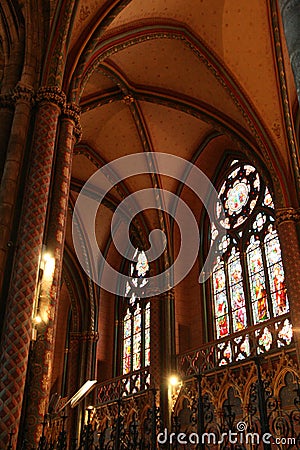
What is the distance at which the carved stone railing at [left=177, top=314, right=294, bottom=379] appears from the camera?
33.4 feet

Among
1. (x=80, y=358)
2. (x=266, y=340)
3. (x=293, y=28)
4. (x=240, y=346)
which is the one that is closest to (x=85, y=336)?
(x=80, y=358)

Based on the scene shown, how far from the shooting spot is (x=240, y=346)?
11.1 m

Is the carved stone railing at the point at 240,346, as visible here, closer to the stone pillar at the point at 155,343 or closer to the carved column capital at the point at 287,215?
the stone pillar at the point at 155,343

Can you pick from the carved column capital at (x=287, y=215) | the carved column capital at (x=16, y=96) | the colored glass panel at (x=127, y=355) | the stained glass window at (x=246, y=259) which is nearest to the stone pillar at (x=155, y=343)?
the stained glass window at (x=246, y=259)

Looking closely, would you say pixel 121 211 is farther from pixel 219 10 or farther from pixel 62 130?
pixel 62 130

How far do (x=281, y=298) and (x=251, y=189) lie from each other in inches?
133

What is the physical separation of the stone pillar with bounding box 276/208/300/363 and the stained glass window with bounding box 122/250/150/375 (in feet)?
20.1

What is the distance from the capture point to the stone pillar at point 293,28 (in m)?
3.07

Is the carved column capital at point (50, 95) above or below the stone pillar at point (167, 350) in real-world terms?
above

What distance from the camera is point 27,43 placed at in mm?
8031

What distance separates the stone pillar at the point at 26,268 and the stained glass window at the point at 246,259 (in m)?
6.00

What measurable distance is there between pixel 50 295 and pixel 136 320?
32.2ft

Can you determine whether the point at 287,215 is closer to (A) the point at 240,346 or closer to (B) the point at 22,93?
(A) the point at 240,346

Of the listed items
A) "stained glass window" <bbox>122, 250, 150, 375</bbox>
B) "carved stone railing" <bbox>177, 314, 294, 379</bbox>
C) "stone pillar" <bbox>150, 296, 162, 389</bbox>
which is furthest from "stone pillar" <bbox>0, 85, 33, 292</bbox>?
"stained glass window" <bbox>122, 250, 150, 375</bbox>
